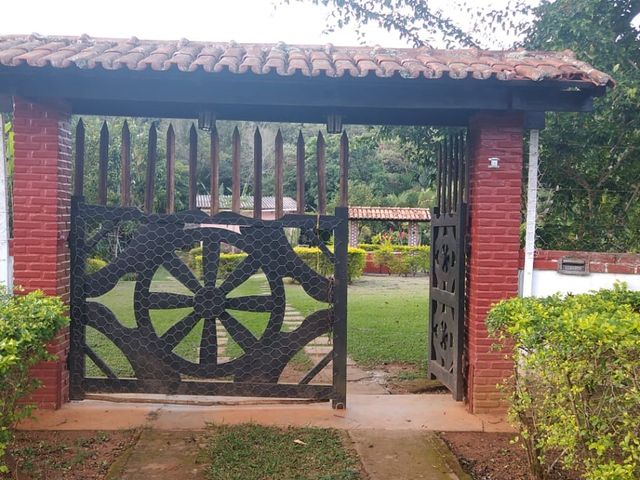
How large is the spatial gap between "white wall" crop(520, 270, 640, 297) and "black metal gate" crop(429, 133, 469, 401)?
2.10 feet

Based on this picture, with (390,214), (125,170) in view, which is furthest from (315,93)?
(390,214)

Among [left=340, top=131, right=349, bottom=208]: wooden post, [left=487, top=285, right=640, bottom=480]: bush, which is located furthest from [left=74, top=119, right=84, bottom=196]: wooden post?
[left=487, top=285, right=640, bottom=480]: bush

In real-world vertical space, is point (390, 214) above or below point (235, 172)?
below

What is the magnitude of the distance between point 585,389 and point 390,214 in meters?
24.1

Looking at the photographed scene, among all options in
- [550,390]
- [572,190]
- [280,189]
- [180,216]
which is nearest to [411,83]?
[280,189]

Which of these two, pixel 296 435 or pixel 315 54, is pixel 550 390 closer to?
pixel 296 435

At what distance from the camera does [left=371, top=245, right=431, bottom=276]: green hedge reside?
76.8ft

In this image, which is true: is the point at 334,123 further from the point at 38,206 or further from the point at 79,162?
the point at 38,206

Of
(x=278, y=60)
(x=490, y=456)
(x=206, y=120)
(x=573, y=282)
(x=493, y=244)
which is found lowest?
(x=490, y=456)

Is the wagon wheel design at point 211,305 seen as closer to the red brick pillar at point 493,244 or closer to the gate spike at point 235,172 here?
the gate spike at point 235,172

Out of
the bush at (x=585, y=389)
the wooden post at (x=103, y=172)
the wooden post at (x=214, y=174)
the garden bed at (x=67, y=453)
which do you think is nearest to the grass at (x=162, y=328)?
the garden bed at (x=67, y=453)

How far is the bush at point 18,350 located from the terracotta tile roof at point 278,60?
6.03 feet

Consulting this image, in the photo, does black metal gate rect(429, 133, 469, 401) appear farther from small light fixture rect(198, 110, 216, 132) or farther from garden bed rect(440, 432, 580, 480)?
small light fixture rect(198, 110, 216, 132)

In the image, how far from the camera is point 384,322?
422 inches
